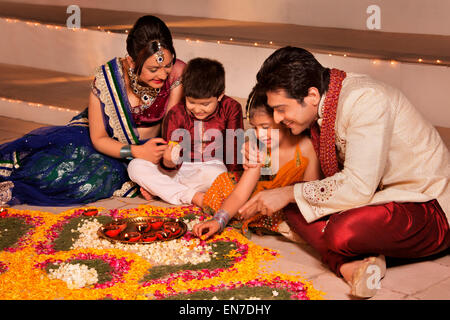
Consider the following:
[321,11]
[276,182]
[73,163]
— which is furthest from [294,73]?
[321,11]

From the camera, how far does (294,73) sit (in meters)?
2.78

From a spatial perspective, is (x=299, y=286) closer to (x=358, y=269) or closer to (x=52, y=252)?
(x=358, y=269)

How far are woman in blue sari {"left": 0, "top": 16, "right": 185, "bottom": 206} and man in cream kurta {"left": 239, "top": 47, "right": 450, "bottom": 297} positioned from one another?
1.16 m

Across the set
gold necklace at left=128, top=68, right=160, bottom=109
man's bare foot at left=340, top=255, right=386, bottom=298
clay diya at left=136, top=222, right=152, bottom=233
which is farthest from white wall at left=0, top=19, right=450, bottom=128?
clay diya at left=136, top=222, right=152, bottom=233

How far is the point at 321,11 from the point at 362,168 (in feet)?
13.9

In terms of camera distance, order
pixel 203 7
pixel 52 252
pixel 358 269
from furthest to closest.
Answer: pixel 203 7 < pixel 52 252 < pixel 358 269

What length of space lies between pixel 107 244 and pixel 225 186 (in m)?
0.75

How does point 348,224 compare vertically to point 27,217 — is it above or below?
above

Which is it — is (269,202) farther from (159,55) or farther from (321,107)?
(159,55)

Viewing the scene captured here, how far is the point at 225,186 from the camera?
3.60 metres

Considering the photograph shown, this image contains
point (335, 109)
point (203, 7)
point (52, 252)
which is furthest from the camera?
point (203, 7)

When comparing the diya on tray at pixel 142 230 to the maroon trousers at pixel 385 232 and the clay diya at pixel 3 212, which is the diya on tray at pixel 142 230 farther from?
the maroon trousers at pixel 385 232

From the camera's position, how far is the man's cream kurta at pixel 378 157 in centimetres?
272

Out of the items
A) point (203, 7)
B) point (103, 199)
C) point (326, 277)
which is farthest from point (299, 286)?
point (203, 7)
